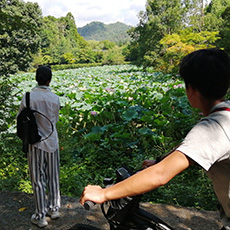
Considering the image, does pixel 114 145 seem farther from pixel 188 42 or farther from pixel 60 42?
pixel 60 42

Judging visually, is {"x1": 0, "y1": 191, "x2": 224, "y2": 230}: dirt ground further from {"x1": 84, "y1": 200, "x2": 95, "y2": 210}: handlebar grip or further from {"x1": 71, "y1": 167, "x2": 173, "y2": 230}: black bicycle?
{"x1": 84, "y1": 200, "x2": 95, "y2": 210}: handlebar grip

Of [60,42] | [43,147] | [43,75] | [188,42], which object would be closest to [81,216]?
[43,147]

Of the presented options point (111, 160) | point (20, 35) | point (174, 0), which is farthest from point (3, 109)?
point (20, 35)

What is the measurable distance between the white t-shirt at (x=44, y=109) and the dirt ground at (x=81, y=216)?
0.79 metres

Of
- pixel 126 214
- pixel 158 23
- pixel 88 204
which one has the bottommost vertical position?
pixel 126 214

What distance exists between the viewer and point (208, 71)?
2.93 ft

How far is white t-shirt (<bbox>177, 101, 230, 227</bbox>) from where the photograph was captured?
824 millimetres

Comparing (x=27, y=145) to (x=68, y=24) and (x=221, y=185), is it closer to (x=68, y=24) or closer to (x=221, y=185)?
(x=221, y=185)

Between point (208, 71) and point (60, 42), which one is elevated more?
point (60, 42)

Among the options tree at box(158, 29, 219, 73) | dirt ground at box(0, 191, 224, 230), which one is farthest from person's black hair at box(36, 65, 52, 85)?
tree at box(158, 29, 219, 73)

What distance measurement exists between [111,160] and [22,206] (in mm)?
2404

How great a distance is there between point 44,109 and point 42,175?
64cm

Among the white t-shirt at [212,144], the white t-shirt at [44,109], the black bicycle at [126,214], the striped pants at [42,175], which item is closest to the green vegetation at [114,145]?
the striped pants at [42,175]

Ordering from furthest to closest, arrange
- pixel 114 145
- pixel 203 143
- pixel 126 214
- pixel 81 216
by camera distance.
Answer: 1. pixel 114 145
2. pixel 81 216
3. pixel 126 214
4. pixel 203 143
